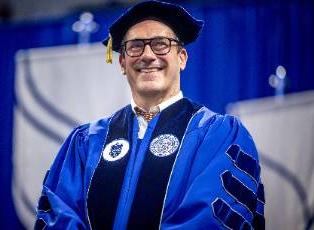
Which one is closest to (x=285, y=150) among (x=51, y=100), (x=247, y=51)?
(x=247, y=51)

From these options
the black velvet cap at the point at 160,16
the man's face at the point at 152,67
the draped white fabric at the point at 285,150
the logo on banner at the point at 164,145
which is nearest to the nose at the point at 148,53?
the man's face at the point at 152,67

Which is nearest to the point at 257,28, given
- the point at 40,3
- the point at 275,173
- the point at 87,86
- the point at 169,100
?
the point at 275,173

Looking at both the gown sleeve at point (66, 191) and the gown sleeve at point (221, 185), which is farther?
the gown sleeve at point (66, 191)

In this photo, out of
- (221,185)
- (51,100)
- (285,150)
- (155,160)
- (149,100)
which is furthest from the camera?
(51,100)

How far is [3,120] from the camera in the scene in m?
4.17

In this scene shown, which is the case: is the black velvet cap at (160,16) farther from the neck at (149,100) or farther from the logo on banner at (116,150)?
the logo on banner at (116,150)

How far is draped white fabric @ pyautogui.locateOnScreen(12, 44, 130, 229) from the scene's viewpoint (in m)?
3.71

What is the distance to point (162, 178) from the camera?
158 centimetres

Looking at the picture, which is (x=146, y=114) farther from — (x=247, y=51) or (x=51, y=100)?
(x=51, y=100)

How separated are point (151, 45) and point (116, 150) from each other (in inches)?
14.3

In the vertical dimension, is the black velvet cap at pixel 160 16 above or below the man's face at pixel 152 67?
above

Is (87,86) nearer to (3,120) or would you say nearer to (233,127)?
(3,120)

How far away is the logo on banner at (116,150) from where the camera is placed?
1.68 meters

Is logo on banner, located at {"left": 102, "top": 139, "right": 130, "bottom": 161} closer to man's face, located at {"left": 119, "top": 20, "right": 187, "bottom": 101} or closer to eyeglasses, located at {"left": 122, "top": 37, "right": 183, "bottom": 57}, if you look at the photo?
man's face, located at {"left": 119, "top": 20, "right": 187, "bottom": 101}
